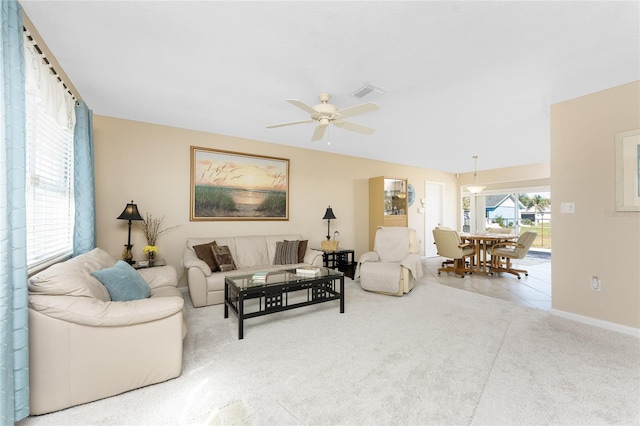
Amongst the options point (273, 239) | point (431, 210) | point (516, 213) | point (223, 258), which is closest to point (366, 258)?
point (273, 239)

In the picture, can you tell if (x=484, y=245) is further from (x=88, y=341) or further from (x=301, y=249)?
(x=88, y=341)

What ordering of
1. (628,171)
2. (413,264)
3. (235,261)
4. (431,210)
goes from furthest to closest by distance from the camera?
(431,210) < (235,261) < (413,264) < (628,171)

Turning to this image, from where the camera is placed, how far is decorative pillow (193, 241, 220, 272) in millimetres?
3775

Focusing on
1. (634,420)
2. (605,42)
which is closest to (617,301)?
(634,420)

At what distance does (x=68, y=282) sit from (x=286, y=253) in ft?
9.66

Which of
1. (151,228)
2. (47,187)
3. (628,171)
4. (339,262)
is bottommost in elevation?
(339,262)

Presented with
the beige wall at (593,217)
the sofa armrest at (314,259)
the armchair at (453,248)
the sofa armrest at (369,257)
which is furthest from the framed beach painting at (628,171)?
the sofa armrest at (314,259)

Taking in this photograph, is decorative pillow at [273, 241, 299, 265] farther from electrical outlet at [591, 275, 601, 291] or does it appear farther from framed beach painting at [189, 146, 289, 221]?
electrical outlet at [591, 275, 601, 291]

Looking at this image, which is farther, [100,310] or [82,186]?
[82,186]

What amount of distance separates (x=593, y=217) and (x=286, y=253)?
3963mm

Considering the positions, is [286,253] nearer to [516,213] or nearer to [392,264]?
[392,264]

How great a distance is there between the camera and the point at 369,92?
2.83m

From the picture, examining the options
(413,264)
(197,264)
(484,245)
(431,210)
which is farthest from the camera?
(431,210)

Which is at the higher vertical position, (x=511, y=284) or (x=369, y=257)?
(x=369, y=257)
